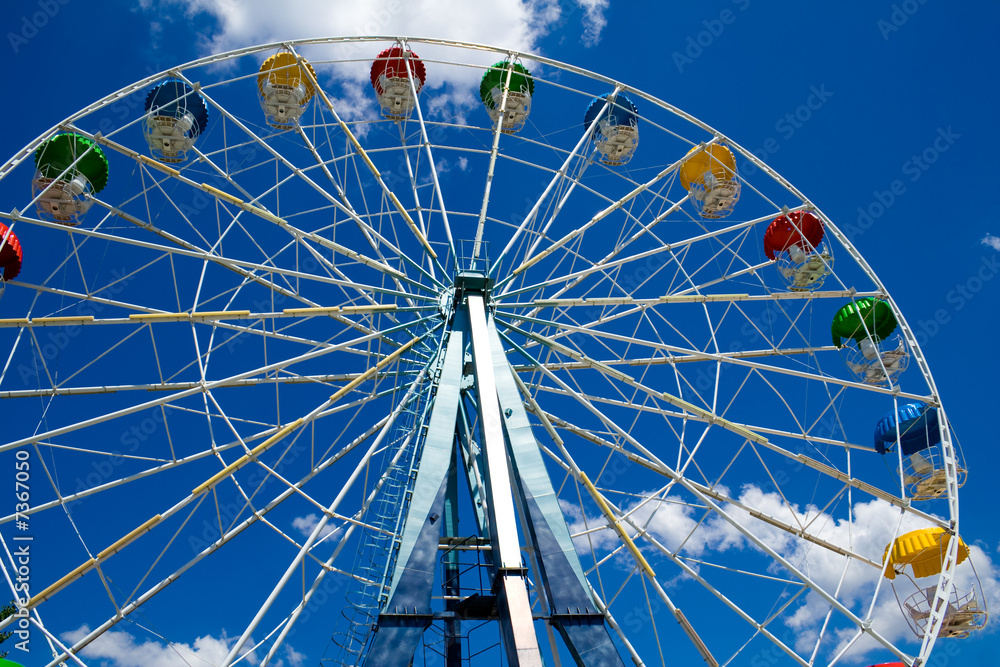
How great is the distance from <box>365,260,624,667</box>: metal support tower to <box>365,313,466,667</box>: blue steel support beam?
0.01 metres

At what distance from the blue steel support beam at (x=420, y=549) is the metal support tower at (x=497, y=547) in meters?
0.01

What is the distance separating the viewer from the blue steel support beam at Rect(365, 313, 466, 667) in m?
9.95

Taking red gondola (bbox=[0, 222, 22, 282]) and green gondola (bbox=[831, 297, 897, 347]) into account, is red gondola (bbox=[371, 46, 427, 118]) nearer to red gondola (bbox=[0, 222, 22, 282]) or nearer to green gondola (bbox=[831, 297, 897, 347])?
red gondola (bbox=[0, 222, 22, 282])

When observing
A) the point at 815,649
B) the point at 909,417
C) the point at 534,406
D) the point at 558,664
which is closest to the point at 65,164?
the point at 534,406

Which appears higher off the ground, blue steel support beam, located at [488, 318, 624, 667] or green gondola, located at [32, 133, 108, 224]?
green gondola, located at [32, 133, 108, 224]

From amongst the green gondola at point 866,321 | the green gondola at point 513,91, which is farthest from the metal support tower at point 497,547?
the green gondola at point 866,321

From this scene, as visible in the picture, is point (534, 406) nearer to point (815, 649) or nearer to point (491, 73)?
point (815, 649)

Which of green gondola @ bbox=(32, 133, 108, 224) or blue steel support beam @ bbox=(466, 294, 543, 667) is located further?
green gondola @ bbox=(32, 133, 108, 224)

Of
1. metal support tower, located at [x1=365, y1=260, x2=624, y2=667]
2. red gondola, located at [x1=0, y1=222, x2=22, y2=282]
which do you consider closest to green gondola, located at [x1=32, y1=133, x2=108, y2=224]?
red gondola, located at [x1=0, y1=222, x2=22, y2=282]

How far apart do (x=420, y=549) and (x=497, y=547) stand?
1.08 metres

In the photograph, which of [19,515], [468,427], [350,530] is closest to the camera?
[19,515]

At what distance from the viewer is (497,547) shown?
35.0ft

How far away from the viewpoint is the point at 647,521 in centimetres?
1474

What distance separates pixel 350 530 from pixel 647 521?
5411 mm
